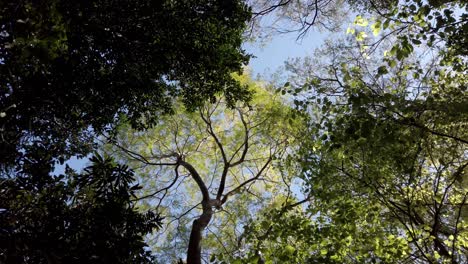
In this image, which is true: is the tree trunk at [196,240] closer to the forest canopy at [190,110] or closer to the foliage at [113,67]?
the forest canopy at [190,110]

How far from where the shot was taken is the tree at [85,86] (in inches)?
141

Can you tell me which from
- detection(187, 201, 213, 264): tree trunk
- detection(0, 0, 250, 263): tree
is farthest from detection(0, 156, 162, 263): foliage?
detection(187, 201, 213, 264): tree trunk

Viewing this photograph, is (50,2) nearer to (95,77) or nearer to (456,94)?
(95,77)

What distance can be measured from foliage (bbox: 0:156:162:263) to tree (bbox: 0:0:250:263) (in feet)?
0.04

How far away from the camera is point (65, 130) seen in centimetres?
559

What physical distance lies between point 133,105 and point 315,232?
12.7 ft

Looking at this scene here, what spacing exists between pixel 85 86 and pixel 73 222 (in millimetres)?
2274

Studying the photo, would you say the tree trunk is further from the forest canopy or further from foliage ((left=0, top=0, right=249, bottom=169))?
foliage ((left=0, top=0, right=249, bottom=169))

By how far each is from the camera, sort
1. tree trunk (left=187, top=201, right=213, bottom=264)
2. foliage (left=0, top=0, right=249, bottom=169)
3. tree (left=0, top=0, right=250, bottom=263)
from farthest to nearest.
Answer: tree trunk (left=187, top=201, right=213, bottom=264) < foliage (left=0, top=0, right=249, bottom=169) < tree (left=0, top=0, right=250, bottom=263)

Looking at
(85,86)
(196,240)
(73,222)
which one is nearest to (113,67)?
(85,86)

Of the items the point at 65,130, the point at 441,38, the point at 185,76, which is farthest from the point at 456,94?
the point at 65,130

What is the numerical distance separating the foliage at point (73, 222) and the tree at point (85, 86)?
0.01 metres

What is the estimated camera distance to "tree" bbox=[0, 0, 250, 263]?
3582 mm

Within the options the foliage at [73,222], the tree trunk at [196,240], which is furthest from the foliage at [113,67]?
the tree trunk at [196,240]
